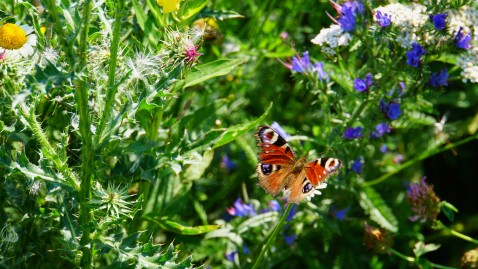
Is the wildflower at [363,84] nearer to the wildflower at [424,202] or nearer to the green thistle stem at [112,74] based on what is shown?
the wildflower at [424,202]

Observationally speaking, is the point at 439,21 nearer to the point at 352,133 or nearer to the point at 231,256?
the point at 352,133

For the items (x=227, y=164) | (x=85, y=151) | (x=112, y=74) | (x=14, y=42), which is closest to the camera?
(x=112, y=74)

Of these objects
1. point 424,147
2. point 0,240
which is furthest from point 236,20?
point 0,240

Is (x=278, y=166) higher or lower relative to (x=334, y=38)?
lower

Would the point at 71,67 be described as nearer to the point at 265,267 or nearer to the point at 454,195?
the point at 265,267

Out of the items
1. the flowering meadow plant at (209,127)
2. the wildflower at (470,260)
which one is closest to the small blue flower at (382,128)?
the flowering meadow plant at (209,127)

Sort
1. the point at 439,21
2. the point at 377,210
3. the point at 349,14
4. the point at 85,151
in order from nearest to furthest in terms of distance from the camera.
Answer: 1. the point at 85,151
2. the point at 439,21
3. the point at 349,14
4. the point at 377,210

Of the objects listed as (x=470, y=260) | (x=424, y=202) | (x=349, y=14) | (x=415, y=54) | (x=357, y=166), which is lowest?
(x=470, y=260)

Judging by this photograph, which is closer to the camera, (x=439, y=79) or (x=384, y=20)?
(x=384, y=20)

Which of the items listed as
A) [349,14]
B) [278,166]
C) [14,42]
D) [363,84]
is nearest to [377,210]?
[363,84]
